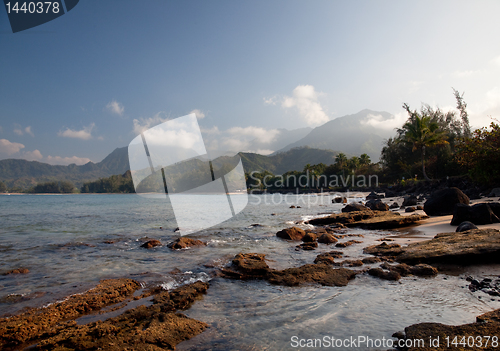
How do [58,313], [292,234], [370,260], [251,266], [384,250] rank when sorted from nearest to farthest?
1. [58,313]
2. [251,266]
3. [370,260]
4. [384,250]
5. [292,234]

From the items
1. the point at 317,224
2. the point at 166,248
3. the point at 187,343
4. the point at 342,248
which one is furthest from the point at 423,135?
the point at 187,343

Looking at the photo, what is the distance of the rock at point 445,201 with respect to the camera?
1476 cm

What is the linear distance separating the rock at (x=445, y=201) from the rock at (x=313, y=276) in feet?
41.8

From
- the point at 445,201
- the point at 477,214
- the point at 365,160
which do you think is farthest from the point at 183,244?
Result: the point at 365,160

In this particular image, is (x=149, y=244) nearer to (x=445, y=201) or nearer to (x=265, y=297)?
(x=265, y=297)

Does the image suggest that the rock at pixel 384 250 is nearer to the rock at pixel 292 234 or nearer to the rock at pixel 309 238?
the rock at pixel 309 238

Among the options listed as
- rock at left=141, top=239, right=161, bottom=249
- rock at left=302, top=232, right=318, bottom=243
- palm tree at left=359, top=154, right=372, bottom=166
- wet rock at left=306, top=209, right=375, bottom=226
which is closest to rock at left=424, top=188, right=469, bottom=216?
wet rock at left=306, top=209, right=375, bottom=226

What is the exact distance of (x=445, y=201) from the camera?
1498 centimetres

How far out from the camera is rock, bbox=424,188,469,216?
1476 centimetres

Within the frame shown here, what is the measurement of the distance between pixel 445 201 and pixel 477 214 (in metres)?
5.04

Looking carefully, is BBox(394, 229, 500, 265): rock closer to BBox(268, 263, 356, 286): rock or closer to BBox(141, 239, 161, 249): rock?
BBox(268, 263, 356, 286): rock

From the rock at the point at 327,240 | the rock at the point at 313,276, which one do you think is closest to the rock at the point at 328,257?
the rock at the point at 313,276

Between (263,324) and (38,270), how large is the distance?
7150 millimetres

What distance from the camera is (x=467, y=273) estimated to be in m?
5.62
